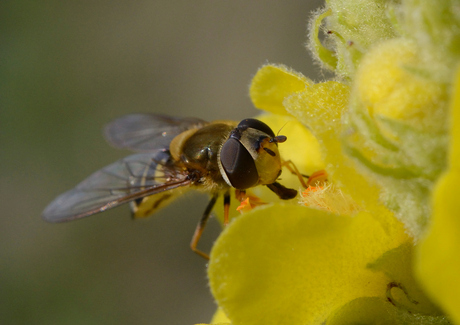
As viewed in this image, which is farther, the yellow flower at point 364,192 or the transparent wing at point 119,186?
the transparent wing at point 119,186

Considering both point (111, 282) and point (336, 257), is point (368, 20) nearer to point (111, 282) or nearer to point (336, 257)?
point (336, 257)

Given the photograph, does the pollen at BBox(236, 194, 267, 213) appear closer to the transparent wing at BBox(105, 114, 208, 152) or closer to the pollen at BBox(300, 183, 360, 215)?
the pollen at BBox(300, 183, 360, 215)

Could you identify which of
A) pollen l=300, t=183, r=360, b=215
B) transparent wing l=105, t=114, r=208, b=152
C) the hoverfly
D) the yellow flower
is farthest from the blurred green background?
the yellow flower

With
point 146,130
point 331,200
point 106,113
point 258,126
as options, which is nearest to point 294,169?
point 258,126

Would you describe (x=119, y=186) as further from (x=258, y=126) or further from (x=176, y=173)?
(x=258, y=126)

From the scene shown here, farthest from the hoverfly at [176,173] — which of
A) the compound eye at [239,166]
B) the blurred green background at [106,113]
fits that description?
the blurred green background at [106,113]

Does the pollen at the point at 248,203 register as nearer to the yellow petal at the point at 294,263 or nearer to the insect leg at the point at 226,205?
the insect leg at the point at 226,205
